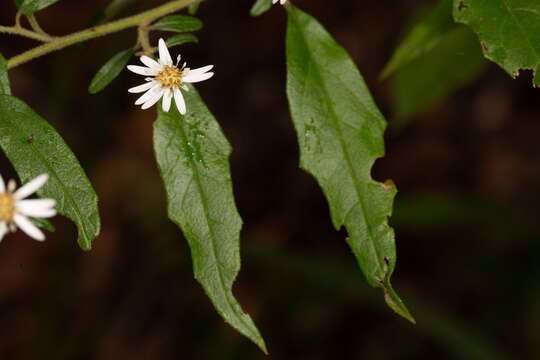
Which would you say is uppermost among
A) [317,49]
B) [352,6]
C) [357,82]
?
[317,49]

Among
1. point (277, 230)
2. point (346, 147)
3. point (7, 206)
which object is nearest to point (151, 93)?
point (7, 206)

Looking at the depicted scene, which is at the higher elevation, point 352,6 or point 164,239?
point 352,6

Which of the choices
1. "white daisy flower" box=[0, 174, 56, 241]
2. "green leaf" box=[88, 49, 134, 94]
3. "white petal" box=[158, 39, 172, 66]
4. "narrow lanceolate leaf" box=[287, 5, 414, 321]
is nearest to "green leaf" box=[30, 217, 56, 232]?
"white daisy flower" box=[0, 174, 56, 241]

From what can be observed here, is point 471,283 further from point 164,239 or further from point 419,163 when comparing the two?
point 164,239

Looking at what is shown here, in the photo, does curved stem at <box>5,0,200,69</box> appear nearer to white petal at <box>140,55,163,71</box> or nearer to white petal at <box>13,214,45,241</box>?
white petal at <box>140,55,163,71</box>

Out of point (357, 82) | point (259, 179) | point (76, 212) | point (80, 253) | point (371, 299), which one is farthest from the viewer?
point (259, 179)

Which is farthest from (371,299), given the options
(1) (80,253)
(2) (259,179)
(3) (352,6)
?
(3) (352,6)

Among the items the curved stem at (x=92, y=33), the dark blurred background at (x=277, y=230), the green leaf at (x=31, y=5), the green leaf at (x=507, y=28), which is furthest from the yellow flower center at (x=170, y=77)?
the dark blurred background at (x=277, y=230)
